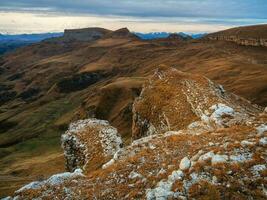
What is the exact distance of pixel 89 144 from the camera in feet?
132

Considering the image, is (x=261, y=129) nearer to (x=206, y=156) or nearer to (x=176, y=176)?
(x=206, y=156)

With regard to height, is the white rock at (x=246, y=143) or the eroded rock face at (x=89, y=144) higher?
the white rock at (x=246, y=143)

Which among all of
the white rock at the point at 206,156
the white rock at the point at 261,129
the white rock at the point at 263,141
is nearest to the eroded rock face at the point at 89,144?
the white rock at the point at 206,156

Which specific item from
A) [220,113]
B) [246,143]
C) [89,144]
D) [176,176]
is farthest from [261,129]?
[89,144]

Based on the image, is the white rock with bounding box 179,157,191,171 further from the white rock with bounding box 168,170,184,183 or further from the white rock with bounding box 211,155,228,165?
the white rock with bounding box 211,155,228,165

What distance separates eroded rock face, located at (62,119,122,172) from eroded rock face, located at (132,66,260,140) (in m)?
7.18

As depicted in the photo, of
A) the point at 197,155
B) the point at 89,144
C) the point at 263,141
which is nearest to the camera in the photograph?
the point at 263,141

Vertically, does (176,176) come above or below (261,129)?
below

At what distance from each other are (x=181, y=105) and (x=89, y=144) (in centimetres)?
1211

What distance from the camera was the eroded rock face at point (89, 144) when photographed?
37781mm

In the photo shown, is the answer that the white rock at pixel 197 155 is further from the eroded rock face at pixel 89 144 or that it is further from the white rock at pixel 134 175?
the eroded rock face at pixel 89 144

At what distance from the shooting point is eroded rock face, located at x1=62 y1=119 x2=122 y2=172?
124ft

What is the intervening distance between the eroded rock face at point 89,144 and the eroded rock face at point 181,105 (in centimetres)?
718

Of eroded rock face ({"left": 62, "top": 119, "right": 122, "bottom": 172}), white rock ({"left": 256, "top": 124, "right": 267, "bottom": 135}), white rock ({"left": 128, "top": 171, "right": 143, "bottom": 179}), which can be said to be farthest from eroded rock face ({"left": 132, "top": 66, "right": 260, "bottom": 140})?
white rock ({"left": 128, "top": 171, "right": 143, "bottom": 179})
